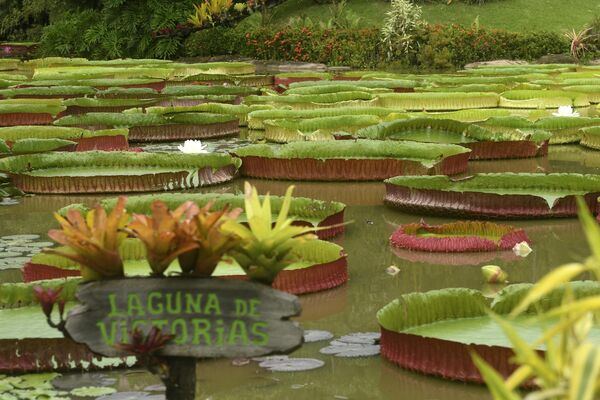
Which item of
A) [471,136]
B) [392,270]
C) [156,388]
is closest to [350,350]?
[156,388]

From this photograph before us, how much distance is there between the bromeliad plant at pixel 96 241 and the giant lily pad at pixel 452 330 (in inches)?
43.8

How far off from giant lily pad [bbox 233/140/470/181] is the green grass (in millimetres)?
18645

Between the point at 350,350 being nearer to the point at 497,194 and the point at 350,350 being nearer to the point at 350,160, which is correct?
Result: the point at 497,194

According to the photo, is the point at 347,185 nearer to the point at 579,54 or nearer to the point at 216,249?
the point at 216,249

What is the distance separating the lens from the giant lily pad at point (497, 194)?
6180mm

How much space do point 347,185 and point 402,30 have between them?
55.6ft

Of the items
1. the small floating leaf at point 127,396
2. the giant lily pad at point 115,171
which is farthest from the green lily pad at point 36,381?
the giant lily pad at point 115,171

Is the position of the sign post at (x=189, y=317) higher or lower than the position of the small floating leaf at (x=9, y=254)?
higher

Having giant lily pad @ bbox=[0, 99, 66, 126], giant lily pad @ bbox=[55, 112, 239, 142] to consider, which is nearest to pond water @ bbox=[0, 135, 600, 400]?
giant lily pad @ bbox=[55, 112, 239, 142]

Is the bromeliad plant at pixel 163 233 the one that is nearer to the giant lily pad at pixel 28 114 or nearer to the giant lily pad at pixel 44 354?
the giant lily pad at pixel 44 354

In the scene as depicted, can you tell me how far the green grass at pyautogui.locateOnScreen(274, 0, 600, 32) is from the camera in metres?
26.6

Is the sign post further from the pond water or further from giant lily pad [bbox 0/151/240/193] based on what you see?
giant lily pad [bbox 0/151/240/193]

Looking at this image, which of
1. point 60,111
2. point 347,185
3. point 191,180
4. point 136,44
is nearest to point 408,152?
point 347,185

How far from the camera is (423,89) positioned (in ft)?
47.5
